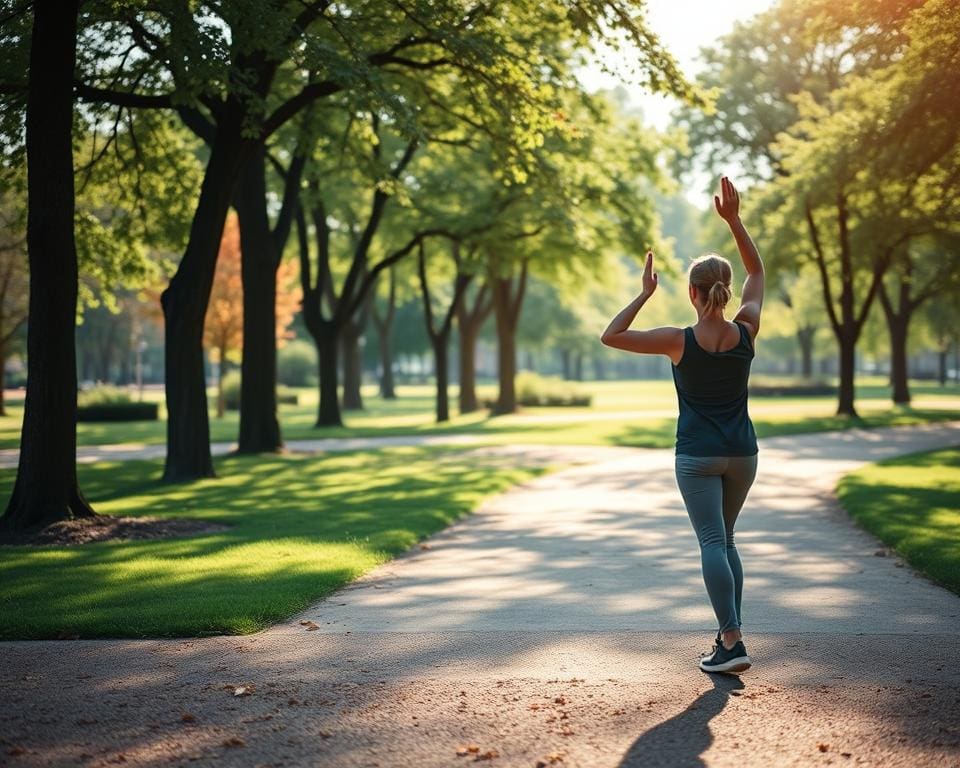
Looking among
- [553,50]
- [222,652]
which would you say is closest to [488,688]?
[222,652]

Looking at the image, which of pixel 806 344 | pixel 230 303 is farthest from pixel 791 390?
pixel 230 303

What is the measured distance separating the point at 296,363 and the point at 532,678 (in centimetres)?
6791

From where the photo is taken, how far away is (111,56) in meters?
15.8

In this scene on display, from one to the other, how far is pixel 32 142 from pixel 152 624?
6.42 metres

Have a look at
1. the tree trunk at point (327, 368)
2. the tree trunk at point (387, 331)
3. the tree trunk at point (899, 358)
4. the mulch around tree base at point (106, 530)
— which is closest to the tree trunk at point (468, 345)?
the tree trunk at point (387, 331)

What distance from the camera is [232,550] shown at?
9898 millimetres

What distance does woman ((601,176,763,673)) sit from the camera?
545 centimetres

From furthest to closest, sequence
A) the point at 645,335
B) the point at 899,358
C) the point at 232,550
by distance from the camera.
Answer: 1. the point at 899,358
2. the point at 232,550
3. the point at 645,335

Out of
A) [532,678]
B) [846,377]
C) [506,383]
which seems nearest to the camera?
[532,678]

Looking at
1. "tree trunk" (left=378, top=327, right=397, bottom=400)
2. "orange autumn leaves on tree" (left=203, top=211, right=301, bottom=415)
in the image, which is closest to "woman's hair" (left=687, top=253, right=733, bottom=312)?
"orange autumn leaves on tree" (left=203, top=211, right=301, bottom=415)

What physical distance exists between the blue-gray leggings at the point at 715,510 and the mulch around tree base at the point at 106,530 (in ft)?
22.7

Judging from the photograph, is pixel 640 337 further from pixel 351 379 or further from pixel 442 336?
pixel 351 379

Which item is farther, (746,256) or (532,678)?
(746,256)

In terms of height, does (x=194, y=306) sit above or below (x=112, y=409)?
above
